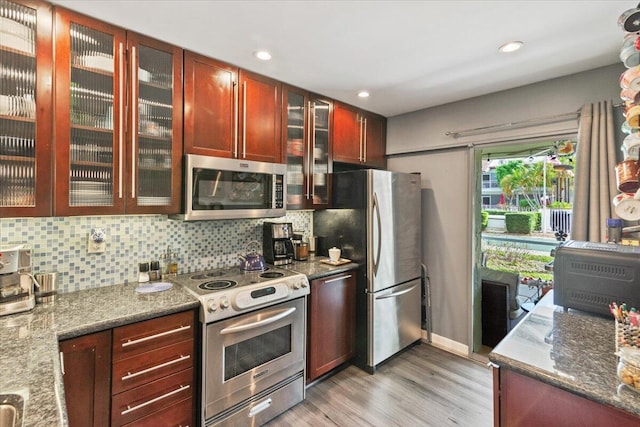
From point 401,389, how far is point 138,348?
194cm

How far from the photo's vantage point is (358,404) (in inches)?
87.0

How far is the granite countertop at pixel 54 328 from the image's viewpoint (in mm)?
831

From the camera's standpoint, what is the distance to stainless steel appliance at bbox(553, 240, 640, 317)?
138 centimetres

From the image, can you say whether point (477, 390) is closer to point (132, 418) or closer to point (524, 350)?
point (524, 350)

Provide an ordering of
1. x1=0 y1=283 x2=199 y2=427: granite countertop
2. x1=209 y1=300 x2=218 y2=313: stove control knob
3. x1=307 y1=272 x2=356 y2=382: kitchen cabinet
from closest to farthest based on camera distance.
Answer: x1=0 y1=283 x2=199 y2=427: granite countertop
x1=209 y1=300 x2=218 y2=313: stove control knob
x1=307 y1=272 x2=356 y2=382: kitchen cabinet

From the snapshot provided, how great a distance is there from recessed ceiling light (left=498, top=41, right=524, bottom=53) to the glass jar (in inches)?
69.3

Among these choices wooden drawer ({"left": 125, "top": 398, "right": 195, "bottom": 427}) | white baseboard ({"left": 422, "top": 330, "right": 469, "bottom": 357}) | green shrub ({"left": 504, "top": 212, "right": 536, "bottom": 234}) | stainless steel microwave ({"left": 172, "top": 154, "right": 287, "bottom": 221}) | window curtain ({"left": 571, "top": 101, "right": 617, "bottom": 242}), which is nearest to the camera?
wooden drawer ({"left": 125, "top": 398, "right": 195, "bottom": 427})

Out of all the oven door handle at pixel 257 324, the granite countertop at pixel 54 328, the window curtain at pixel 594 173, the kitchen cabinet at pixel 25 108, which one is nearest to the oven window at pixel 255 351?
the oven door handle at pixel 257 324

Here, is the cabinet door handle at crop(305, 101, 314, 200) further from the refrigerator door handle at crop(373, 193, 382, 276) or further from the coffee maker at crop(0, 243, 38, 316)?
the coffee maker at crop(0, 243, 38, 316)

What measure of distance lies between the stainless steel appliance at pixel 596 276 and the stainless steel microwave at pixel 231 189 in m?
1.84

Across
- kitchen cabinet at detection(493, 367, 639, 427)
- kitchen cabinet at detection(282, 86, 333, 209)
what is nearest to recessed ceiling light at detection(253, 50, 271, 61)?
kitchen cabinet at detection(282, 86, 333, 209)

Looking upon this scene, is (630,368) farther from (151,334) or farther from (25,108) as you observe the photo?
(25,108)

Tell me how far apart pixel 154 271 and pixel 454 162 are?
285 cm

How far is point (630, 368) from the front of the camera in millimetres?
919
